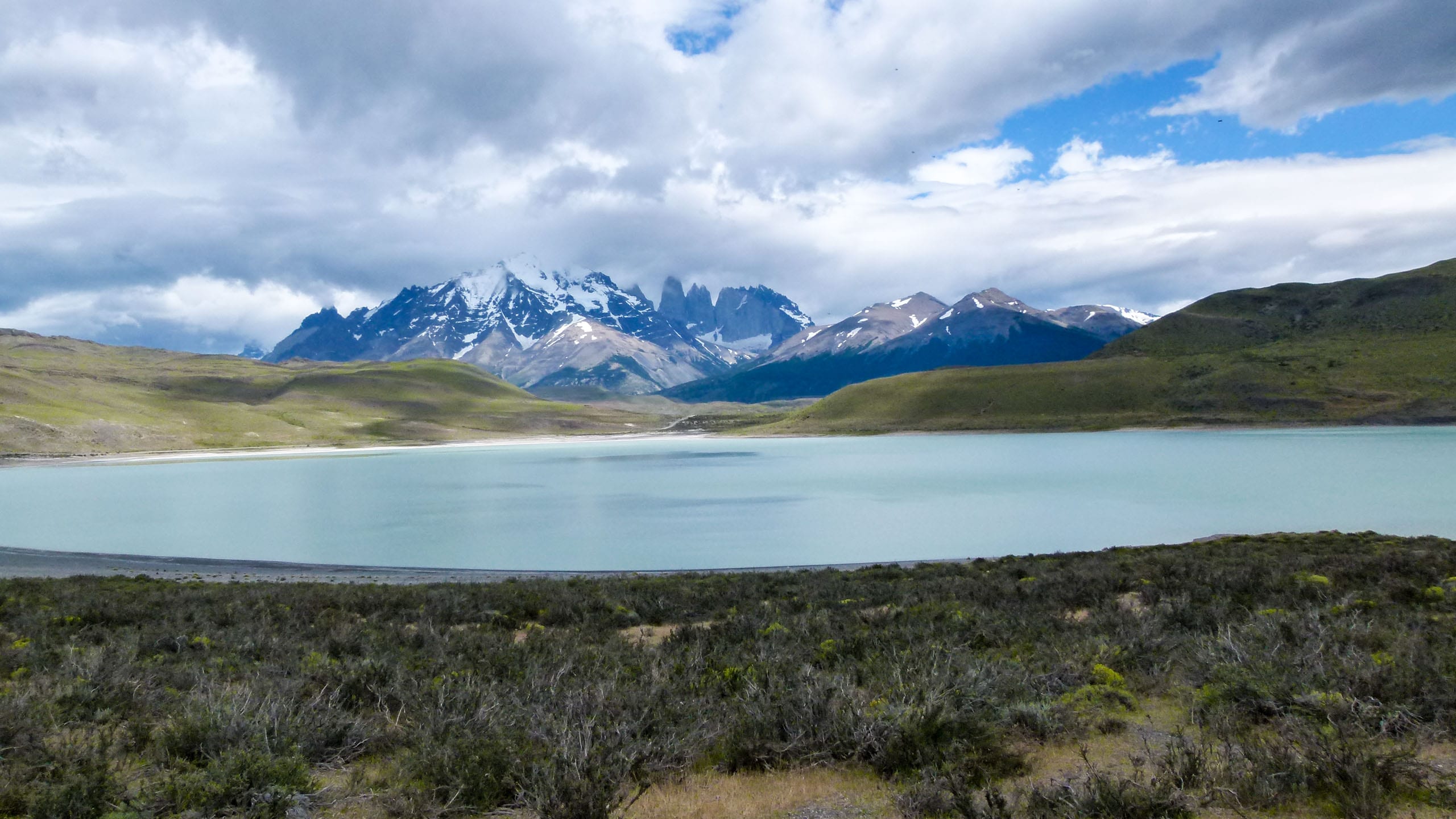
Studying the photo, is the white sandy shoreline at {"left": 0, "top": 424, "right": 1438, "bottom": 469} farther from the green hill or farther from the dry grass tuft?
the dry grass tuft

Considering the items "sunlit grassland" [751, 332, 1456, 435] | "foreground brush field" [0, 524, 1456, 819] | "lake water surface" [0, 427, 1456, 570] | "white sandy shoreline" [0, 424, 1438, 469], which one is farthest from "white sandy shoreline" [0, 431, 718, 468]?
"foreground brush field" [0, 524, 1456, 819]

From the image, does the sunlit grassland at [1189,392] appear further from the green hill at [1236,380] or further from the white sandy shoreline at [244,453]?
the white sandy shoreline at [244,453]

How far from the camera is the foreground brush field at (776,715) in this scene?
618 centimetres

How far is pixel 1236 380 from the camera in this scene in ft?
476

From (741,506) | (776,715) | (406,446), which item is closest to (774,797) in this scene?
(776,715)

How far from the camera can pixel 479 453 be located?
130 m

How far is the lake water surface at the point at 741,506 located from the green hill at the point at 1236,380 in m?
39.3

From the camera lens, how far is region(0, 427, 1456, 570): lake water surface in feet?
109

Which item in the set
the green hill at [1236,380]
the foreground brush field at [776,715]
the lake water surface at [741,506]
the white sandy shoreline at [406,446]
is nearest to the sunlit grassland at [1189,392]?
the green hill at [1236,380]

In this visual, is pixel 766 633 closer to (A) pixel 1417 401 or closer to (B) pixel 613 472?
(B) pixel 613 472

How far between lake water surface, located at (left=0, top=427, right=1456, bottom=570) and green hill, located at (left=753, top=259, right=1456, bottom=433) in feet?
129

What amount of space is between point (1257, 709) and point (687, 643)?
760 cm

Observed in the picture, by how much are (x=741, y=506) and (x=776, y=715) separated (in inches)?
1646

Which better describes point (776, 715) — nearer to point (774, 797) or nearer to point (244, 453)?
point (774, 797)
